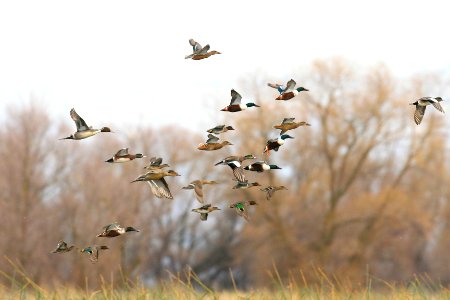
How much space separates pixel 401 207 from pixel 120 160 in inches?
841

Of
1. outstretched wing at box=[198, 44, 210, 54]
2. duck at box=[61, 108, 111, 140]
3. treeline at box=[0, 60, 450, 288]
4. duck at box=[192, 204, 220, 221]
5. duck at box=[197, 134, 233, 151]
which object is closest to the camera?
duck at box=[61, 108, 111, 140]

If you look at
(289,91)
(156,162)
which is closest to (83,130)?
(156,162)

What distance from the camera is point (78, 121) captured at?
614 centimetres

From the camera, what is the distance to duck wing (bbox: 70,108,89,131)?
19.9 ft

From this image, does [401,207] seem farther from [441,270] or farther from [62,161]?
[62,161]

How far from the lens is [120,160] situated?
20.3 feet

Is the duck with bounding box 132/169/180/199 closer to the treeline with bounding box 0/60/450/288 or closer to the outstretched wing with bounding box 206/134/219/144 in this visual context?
the outstretched wing with bounding box 206/134/219/144

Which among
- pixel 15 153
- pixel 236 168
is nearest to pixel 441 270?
pixel 15 153

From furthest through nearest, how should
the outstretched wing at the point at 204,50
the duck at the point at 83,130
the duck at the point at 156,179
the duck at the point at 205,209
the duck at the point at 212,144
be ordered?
the outstretched wing at the point at 204,50 < the duck at the point at 205,209 < the duck at the point at 212,144 < the duck at the point at 83,130 < the duck at the point at 156,179

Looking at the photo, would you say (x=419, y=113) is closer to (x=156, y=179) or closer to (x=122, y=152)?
(x=156, y=179)

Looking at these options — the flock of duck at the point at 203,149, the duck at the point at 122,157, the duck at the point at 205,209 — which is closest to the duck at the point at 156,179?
the flock of duck at the point at 203,149

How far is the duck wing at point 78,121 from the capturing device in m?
6.06

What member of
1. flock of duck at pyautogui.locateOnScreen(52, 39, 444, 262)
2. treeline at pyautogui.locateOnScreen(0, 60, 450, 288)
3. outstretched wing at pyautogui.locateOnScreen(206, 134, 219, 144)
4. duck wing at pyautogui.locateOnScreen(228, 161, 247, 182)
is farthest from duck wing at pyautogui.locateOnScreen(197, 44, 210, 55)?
treeline at pyautogui.locateOnScreen(0, 60, 450, 288)

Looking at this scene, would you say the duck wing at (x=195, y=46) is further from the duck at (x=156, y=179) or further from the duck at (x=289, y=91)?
the duck at (x=156, y=179)
